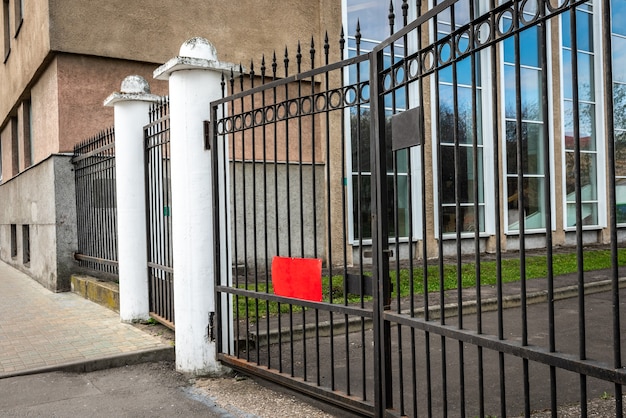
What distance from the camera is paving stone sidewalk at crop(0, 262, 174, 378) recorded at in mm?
5797

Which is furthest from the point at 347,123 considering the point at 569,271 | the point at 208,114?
the point at 208,114

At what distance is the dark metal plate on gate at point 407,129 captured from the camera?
3.58m

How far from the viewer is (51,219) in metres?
11.1

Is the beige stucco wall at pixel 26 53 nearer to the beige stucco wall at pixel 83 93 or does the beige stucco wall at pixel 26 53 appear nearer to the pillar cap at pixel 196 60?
the beige stucco wall at pixel 83 93

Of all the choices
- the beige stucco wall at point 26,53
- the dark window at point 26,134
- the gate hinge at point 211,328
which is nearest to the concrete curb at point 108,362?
the gate hinge at point 211,328

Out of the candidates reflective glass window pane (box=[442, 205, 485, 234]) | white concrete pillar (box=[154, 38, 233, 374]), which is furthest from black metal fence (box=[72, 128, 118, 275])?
reflective glass window pane (box=[442, 205, 485, 234])

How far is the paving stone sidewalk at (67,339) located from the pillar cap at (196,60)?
9.41 ft

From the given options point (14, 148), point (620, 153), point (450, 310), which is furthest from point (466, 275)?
point (14, 148)

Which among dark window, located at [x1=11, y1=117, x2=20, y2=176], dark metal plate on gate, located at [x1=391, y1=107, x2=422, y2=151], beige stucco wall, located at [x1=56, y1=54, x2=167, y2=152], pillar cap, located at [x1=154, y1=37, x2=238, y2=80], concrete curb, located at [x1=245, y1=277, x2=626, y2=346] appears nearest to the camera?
dark metal plate on gate, located at [x1=391, y1=107, x2=422, y2=151]

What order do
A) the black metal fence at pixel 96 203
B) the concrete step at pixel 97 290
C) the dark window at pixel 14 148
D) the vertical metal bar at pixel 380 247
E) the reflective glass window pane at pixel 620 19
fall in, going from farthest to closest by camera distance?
1. the reflective glass window pane at pixel 620 19
2. the dark window at pixel 14 148
3. the black metal fence at pixel 96 203
4. the concrete step at pixel 97 290
5. the vertical metal bar at pixel 380 247

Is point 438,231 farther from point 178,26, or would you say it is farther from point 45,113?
point 45,113

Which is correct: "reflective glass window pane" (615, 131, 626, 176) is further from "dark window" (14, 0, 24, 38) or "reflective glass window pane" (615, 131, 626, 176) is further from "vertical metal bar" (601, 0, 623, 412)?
"vertical metal bar" (601, 0, 623, 412)

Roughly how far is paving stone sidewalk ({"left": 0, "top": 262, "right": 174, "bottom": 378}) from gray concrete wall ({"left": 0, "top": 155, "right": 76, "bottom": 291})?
4.11ft

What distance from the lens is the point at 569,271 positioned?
12406 mm
